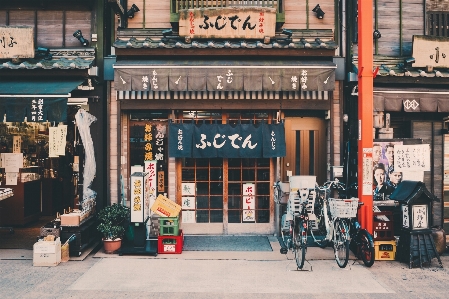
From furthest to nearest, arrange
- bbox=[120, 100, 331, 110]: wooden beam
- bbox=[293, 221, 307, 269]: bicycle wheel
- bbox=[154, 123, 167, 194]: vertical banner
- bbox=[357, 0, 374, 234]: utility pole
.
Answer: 1. bbox=[154, 123, 167, 194]: vertical banner
2. bbox=[120, 100, 331, 110]: wooden beam
3. bbox=[357, 0, 374, 234]: utility pole
4. bbox=[293, 221, 307, 269]: bicycle wheel

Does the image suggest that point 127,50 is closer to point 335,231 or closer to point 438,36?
point 335,231

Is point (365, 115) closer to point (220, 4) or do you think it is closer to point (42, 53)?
point (220, 4)

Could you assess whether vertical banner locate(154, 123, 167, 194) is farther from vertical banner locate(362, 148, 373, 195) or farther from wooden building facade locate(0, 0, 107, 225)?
vertical banner locate(362, 148, 373, 195)

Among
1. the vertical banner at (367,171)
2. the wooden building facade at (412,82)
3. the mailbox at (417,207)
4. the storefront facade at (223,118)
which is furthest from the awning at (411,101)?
the mailbox at (417,207)

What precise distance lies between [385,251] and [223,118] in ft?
18.0

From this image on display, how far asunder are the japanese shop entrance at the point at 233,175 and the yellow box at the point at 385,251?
2721 mm

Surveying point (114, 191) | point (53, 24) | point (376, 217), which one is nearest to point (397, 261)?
point (376, 217)

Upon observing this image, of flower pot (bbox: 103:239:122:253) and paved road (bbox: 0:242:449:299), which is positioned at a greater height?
flower pot (bbox: 103:239:122:253)

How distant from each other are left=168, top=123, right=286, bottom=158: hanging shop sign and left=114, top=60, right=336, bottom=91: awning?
122cm

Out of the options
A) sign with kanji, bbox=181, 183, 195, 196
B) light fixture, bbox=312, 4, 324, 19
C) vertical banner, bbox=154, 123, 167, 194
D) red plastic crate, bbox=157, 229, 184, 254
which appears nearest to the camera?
red plastic crate, bbox=157, 229, 184, 254

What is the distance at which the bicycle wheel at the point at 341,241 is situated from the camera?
8750 millimetres

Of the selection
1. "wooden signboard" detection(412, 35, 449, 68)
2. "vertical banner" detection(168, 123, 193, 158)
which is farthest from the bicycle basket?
"wooden signboard" detection(412, 35, 449, 68)

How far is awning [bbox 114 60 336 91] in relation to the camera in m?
10.1

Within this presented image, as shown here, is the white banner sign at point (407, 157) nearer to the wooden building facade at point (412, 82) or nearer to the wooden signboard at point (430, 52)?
the wooden building facade at point (412, 82)
